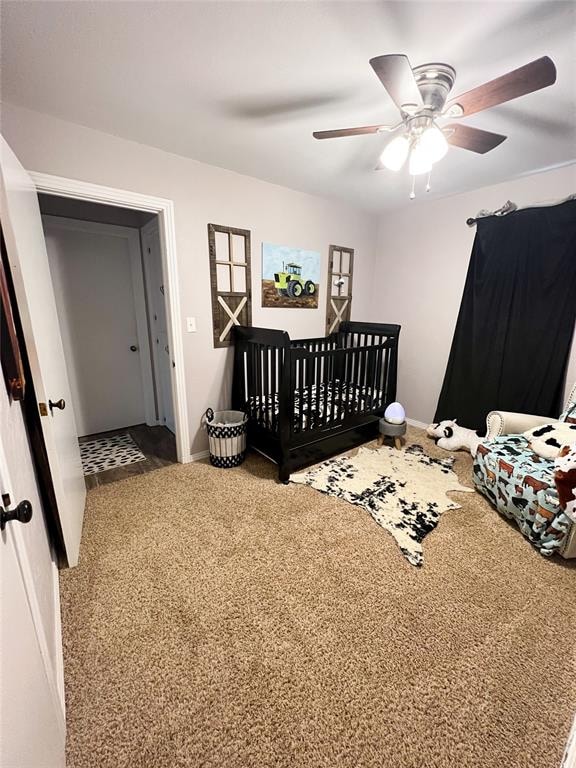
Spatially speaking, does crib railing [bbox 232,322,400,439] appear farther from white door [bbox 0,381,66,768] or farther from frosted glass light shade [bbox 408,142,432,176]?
white door [bbox 0,381,66,768]

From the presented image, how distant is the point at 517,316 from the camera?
2.67m

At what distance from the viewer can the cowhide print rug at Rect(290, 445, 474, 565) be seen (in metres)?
1.91

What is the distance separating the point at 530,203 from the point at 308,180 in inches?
71.0

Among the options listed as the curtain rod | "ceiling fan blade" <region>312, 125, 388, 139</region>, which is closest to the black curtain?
the curtain rod

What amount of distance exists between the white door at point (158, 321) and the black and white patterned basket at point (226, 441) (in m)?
0.65

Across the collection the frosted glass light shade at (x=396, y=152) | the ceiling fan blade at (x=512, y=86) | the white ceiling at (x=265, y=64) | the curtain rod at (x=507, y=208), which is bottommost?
the frosted glass light shade at (x=396, y=152)

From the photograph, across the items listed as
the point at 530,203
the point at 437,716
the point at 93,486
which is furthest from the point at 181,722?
the point at 530,203

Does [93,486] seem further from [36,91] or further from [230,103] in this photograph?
[230,103]

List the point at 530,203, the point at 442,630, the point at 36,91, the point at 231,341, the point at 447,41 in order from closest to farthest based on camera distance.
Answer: the point at 447,41, the point at 442,630, the point at 36,91, the point at 530,203, the point at 231,341

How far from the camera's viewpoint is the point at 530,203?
2518mm

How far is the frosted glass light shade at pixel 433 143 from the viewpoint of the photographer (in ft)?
4.33

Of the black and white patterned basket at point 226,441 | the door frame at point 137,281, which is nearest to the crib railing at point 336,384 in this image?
the black and white patterned basket at point 226,441

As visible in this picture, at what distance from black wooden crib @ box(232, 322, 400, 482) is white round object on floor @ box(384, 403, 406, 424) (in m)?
0.12

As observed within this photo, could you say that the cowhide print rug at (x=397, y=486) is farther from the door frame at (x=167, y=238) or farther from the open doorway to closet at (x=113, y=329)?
the open doorway to closet at (x=113, y=329)
